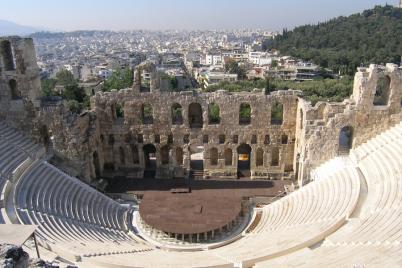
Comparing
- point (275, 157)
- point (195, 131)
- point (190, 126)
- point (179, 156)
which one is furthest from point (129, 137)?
point (275, 157)

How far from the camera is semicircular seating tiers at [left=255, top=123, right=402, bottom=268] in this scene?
12516 millimetres

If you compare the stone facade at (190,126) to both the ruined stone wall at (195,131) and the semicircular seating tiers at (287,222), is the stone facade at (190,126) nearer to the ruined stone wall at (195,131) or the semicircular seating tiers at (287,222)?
the ruined stone wall at (195,131)

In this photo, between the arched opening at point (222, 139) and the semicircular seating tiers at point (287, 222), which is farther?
the arched opening at point (222, 139)

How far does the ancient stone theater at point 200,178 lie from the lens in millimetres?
14984

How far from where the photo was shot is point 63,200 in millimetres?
19719

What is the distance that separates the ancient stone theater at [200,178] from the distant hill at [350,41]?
64639 mm

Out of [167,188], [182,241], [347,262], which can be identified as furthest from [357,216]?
[167,188]

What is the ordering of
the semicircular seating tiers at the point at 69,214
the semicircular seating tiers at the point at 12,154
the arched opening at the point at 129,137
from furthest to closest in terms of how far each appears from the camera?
the arched opening at the point at 129,137 < the semicircular seating tiers at the point at 12,154 < the semicircular seating tiers at the point at 69,214

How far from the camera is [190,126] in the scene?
2723 centimetres

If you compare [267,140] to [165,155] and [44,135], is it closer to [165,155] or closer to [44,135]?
[165,155]

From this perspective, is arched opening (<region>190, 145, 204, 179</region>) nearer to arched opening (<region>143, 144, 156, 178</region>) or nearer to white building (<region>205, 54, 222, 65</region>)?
arched opening (<region>143, 144, 156, 178</region>)

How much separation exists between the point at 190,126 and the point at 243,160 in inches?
238

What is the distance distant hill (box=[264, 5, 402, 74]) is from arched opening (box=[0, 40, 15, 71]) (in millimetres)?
74790

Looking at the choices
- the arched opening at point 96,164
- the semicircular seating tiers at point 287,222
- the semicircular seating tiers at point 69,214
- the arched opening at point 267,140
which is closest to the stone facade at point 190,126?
the arched opening at point 96,164
